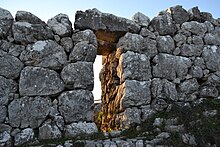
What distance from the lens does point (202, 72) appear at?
298 inches

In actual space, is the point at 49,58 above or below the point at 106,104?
above

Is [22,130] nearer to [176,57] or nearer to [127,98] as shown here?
[127,98]

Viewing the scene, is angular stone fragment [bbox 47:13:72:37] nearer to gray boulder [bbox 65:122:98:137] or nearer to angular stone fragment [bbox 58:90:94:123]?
angular stone fragment [bbox 58:90:94:123]

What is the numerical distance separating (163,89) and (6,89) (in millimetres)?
3694

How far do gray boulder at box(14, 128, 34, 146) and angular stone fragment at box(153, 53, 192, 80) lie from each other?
3.30 meters

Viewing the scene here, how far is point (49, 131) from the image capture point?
571cm

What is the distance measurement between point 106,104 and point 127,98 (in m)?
1.43

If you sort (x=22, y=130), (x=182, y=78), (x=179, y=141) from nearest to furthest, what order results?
1. (x=179, y=141)
2. (x=22, y=130)
3. (x=182, y=78)

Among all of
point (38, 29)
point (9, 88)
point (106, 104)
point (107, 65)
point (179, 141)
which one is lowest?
point (179, 141)

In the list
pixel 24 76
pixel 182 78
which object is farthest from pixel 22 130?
pixel 182 78

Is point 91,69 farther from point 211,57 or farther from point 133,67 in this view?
point 211,57

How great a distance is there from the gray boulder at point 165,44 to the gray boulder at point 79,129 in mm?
2856

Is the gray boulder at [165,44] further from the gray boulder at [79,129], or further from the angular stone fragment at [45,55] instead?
the gray boulder at [79,129]

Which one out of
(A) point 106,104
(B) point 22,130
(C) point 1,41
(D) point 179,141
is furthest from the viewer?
(A) point 106,104
